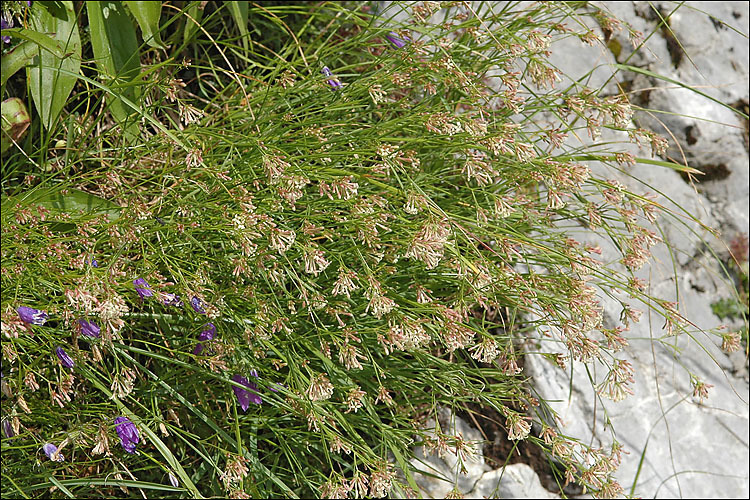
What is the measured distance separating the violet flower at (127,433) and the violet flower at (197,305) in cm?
33

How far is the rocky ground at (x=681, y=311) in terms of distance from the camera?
2510 mm

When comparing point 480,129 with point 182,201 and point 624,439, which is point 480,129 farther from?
point 624,439

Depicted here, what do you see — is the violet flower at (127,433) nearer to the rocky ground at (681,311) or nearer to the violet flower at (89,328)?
the violet flower at (89,328)

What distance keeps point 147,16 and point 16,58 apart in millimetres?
397

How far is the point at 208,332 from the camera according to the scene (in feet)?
6.15

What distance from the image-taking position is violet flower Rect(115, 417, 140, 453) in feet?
5.67

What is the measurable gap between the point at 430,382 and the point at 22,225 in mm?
1195

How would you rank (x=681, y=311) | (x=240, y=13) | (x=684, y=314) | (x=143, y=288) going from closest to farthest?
(x=143, y=288) < (x=240, y=13) < (x=684, y=314) < (x=681, y=311)

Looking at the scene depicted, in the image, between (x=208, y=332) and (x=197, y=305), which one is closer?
(x=197, y=305)

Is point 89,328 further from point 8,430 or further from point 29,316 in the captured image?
point 8,430

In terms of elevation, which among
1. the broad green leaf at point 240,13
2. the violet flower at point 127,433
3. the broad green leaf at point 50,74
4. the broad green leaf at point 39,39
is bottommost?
the violet flower at point 127,433

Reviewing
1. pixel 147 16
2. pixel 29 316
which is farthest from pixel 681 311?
pixel 29 316

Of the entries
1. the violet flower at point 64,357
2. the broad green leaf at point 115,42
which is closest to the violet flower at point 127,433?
the violet flower at point 64,357

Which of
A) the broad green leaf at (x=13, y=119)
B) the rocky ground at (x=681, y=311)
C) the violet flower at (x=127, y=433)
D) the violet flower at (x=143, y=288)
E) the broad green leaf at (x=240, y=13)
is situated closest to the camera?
the violet flower at (x=143, y=288)
